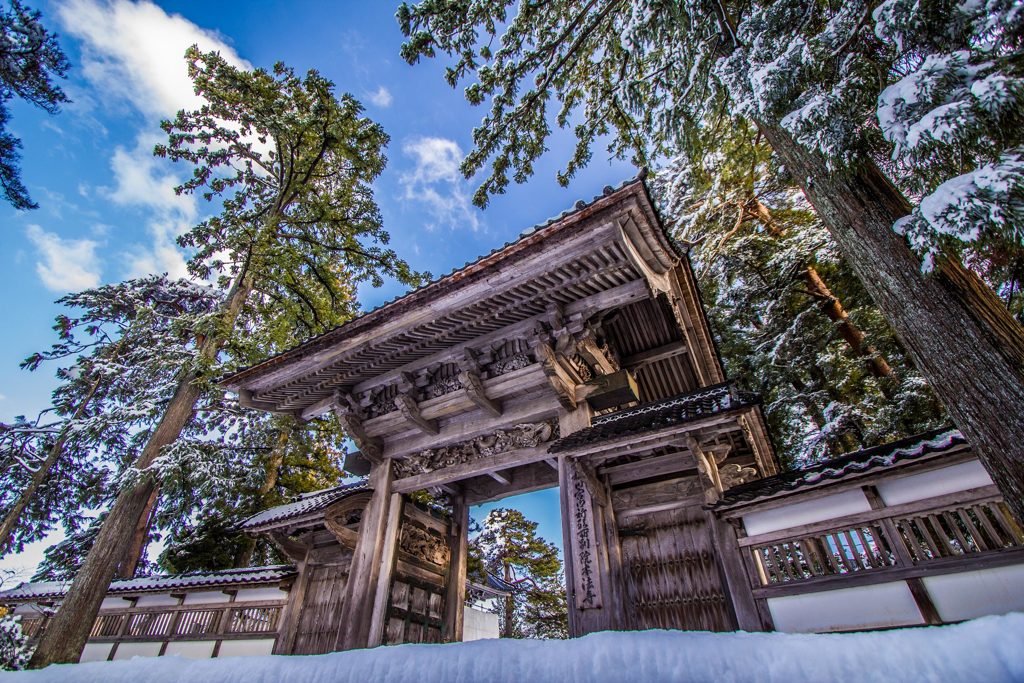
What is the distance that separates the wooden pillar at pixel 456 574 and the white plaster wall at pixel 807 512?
200 inches

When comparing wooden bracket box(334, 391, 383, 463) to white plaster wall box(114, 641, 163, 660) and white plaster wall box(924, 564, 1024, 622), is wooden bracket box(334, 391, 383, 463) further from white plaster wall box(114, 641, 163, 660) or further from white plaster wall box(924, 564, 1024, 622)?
white plaster wall box(924, 564, 1024, 622)

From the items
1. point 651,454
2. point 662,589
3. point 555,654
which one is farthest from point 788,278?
point 555,654

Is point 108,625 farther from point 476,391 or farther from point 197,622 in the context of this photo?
point 476,391

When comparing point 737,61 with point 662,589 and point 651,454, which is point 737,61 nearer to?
point 651,454

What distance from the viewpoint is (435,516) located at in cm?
775

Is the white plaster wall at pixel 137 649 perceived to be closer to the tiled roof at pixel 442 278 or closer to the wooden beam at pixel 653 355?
the tiled roof at pixel 442 278

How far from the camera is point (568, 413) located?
589 cm

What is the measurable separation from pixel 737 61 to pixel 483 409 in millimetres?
5514

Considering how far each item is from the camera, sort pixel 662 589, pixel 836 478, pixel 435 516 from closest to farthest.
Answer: pixel 836 478 < pixel 662 589 < pixel 435 516

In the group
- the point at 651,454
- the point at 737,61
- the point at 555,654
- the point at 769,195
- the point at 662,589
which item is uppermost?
the point at 769,195

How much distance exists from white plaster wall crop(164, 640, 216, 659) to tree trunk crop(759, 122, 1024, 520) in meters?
11.4

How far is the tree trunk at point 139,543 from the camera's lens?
1333 centimetres

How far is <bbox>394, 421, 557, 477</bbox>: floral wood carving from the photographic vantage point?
6.08 metres

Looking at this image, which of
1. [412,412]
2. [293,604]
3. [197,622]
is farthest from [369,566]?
[197,622]
